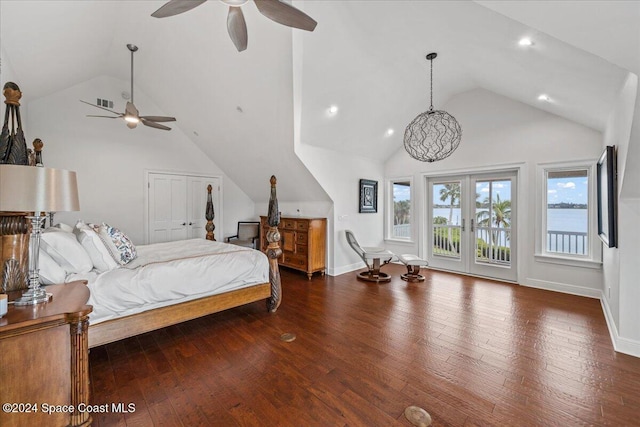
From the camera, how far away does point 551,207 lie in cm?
415

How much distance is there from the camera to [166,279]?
2.45 meters

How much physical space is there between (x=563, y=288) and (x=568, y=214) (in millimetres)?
1131

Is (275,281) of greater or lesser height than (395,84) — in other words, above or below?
below

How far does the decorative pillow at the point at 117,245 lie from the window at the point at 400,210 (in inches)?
194

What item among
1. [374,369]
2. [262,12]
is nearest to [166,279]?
[374,369]

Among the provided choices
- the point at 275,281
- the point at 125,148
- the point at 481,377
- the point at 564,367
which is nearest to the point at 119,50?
the point at 125,148

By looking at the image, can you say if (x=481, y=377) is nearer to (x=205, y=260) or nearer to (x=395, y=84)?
(x=205, y=260)

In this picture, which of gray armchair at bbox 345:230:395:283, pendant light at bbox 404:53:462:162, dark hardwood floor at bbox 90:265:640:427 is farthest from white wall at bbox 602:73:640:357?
gray armchair at bbox 345:230:395:283

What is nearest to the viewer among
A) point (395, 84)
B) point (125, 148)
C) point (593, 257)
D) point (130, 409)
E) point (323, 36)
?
point (130, 409)

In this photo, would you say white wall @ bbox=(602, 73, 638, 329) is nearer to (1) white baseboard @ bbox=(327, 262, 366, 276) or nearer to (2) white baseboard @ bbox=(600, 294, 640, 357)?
(2) white baseboard @ bbox=(600, 294, 640, 357)

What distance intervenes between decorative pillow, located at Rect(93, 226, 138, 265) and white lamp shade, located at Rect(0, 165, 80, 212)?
139 centimetres

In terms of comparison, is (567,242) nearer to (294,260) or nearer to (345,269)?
(345,269)

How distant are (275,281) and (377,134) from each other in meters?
3.42

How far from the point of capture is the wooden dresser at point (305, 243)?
484 cm
